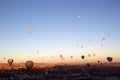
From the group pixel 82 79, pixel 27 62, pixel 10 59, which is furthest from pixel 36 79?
pixel 10 59

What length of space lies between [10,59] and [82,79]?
297 ft

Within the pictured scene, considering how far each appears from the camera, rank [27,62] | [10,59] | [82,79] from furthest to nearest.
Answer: [10,59] < [27,62] < [82,79]

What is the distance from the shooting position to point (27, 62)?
17362 centimetres

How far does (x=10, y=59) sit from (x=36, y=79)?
232 feet

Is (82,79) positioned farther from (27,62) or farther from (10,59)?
(10,59)

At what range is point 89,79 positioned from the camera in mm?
118000

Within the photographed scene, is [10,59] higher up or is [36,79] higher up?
[10,59]

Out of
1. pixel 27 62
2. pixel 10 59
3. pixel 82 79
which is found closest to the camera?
pixel 82 79

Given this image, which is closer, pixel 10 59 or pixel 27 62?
pixel 27 62

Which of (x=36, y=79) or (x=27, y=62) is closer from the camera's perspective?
(x=36, y=79)

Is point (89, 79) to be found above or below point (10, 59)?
below

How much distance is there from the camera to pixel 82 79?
11712cm

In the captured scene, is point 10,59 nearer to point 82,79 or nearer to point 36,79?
point 36,79

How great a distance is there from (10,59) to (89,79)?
303 ft
